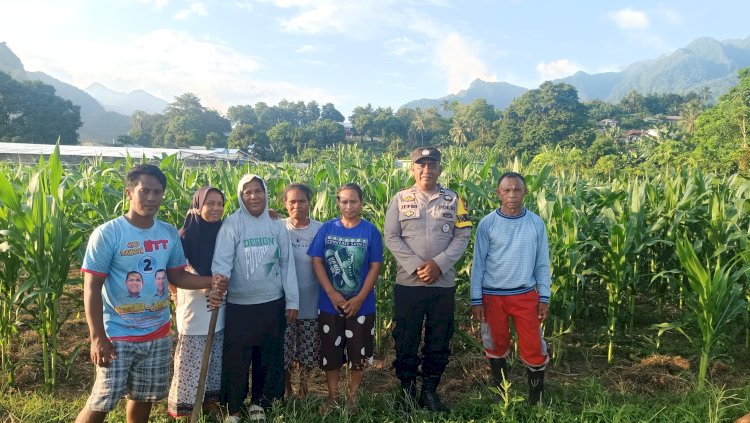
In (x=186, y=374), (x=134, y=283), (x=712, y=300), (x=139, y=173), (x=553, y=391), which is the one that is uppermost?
(x=139, y=173)

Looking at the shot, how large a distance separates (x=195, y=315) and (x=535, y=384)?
6.93ft

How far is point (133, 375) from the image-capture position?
2.29 metres

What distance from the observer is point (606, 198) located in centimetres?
386

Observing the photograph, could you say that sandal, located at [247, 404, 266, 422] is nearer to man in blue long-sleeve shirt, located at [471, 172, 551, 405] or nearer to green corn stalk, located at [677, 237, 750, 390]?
man in blue long-sleeve shirt, located at [471, 172, 551, 405]

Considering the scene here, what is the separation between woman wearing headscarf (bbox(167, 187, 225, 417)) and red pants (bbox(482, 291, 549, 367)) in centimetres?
166

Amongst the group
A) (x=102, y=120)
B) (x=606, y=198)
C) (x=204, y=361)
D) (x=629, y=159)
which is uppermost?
(x=102, y=120)

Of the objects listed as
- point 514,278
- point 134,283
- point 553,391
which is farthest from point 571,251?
point 134,283

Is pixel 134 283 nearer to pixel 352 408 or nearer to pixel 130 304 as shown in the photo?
pixel 130 304

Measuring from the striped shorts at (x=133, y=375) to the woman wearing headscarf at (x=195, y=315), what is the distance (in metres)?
0.21

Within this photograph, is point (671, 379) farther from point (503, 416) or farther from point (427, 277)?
point (427, 277)

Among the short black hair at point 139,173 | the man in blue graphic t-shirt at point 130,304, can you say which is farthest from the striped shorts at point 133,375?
the short black hair at point 139,173

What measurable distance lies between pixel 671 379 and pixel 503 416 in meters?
1.60

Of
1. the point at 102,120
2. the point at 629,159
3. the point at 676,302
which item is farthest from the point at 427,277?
the point at 102,120

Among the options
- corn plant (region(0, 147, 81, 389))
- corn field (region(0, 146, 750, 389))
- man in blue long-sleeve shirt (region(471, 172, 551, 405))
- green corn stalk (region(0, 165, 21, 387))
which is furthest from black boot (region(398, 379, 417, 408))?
green corn stalk (region(0, 165, 21, 387))
